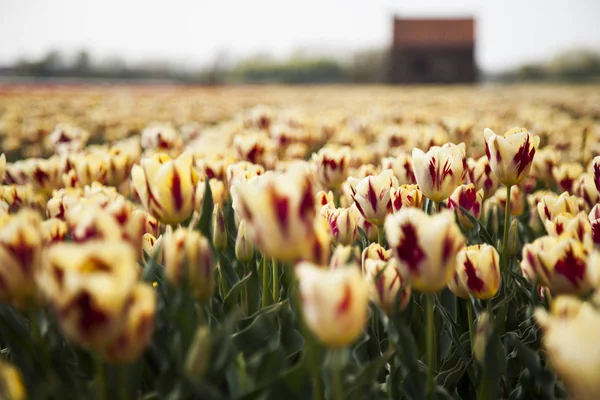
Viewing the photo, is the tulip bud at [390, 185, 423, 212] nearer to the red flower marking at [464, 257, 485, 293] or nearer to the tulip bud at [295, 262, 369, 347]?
the red flower marking at [464, 257, 485, 293]

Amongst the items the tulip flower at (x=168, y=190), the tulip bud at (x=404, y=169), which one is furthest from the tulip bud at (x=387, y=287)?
the tulip bud at (x=404, y=169)

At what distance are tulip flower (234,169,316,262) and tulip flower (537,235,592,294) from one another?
559 mm

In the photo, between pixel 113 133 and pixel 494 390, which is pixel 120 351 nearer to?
pixel 494 390

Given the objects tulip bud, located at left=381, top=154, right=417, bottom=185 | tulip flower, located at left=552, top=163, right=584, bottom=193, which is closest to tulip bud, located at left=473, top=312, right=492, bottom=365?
tulip bud, located at left=381, top=154, right=417, bottom=185

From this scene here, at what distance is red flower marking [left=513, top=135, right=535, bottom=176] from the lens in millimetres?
1516

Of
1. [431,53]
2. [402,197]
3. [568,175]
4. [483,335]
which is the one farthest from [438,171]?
[431,53]

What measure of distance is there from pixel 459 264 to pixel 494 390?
28 cm

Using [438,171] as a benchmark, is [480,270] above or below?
below

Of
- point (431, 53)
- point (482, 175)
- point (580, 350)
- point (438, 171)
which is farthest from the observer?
point (431, 53)

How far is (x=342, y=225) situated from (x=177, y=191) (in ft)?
1.59

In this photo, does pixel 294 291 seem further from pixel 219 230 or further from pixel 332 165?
pixel 332 165

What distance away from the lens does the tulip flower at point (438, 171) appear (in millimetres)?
1450

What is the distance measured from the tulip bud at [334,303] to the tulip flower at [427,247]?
0.65 ft

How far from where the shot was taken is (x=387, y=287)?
1144 millimetres
